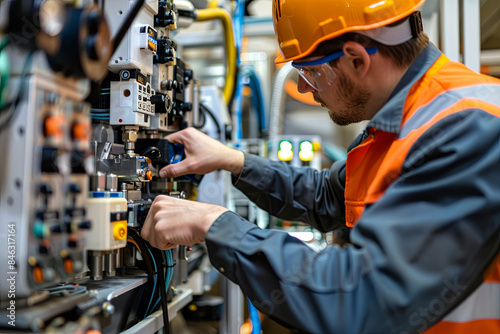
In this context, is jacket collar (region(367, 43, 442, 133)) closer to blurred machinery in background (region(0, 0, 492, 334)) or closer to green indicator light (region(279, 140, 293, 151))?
blurred machinery in background (region(0, 0, 492, 334))

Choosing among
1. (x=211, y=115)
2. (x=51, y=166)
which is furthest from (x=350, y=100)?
(x=211, y=115)

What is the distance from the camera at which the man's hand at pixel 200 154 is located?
4.15 feet

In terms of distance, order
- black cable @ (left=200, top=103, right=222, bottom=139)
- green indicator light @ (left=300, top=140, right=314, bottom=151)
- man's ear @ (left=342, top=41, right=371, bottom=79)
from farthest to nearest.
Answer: green indicator light @ (left=300, top=140, right=314, bottom=151) → black cable @ (left=200, top=103, right=222, bottom=139) → man's ear @ (left=342, top=41, right=371, bottom=79)

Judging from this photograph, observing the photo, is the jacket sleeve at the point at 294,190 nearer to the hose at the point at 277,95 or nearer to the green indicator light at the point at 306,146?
the green indicator light at the point at 306,146

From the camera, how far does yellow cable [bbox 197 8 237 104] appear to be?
2.04 metres

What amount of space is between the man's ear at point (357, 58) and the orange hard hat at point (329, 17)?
0.13 feet

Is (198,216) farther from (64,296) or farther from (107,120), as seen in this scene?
(107,120)

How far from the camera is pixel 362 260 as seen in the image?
2.29 feet

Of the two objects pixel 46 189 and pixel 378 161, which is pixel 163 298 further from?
pixel 378 161

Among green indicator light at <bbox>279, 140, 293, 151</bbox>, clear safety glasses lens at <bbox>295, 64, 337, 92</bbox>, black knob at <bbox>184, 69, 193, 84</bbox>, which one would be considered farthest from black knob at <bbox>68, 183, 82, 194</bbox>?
green indicator light at <bbox>279, 140, 293, 151</bbox>

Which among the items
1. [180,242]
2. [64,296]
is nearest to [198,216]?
[180,242]

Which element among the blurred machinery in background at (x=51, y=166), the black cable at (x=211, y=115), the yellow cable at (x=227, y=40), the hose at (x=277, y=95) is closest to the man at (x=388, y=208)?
the blurred machinery in background at (x=51, y=166)

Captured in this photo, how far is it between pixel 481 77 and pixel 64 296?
1.04 metres

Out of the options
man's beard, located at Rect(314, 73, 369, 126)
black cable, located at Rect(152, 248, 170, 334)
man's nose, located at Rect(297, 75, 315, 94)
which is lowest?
black cable, located at Rect(152, 248, 170, 334)
